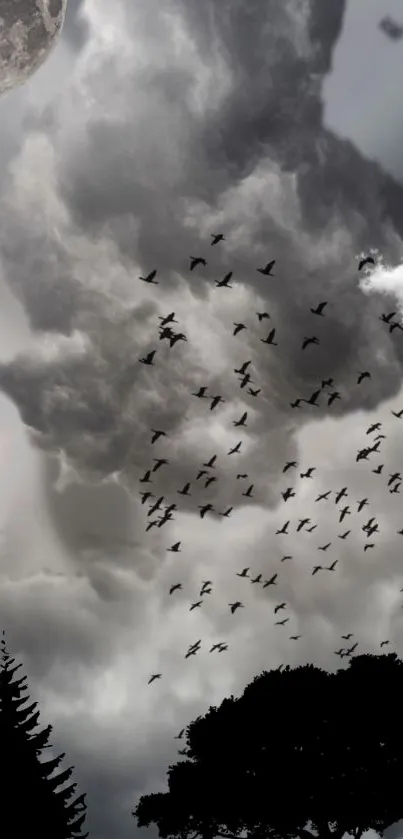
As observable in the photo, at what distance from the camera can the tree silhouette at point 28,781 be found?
20.1 m

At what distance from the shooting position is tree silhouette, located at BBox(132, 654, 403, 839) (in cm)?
3127

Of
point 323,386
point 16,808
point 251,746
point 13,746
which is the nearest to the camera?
point 16,808

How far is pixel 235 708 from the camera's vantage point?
3516cm

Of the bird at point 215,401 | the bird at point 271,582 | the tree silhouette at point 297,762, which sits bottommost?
the tree silhouette at point 297,762

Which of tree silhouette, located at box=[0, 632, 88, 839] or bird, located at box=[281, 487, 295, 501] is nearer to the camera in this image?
tree silhouette, located at box=[0, 632, 88, 839]

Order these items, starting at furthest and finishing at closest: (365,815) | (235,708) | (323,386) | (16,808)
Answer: (323,386)
(235,708)
(365,815)
(16,808)

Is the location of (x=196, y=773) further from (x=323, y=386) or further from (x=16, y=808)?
(x=323, y=386)

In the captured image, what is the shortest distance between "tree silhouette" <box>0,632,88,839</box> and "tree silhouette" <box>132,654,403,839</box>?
1242cm

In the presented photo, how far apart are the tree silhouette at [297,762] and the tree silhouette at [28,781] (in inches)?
489

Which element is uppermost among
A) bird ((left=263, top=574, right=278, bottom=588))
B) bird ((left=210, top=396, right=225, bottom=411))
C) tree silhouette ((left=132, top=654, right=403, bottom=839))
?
bird ((left=210, top=396, right=225, bottom=411))

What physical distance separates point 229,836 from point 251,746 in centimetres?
548

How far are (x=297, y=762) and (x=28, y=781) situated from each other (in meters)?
16.2

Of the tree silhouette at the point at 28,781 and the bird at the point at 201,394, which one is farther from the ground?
the bird at the point at 201,394

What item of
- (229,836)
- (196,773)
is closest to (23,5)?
(196,773)
